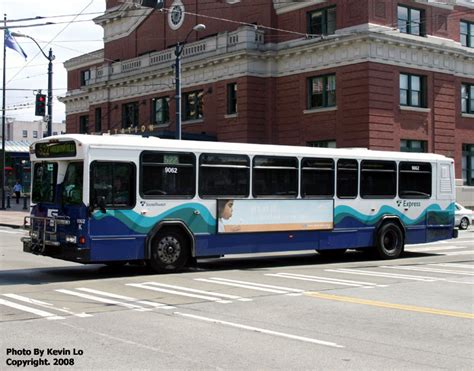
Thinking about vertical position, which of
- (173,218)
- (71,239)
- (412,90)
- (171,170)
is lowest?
(71,239)

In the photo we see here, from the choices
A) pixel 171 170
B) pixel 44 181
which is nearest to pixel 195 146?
pixel 171 170

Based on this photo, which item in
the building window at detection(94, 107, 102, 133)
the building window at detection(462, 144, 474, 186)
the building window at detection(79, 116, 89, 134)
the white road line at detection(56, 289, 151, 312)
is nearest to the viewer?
the white road line at detection(56, 289, 151, 312)

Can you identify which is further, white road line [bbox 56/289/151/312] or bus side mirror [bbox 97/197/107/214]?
bus side mirror [bbox 97/197/107/214]

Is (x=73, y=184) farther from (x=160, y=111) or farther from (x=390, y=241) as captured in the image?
(x=160, y=111)

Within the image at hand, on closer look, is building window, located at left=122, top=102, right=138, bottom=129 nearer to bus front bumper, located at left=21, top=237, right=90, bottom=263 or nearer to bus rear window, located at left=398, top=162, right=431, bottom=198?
bus rear window, located at left=398, top=162, right=431, bottom=198

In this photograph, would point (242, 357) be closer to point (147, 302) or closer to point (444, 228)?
point (147, 302)

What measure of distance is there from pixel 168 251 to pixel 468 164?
31.5 meters

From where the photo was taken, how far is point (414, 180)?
64.2ft

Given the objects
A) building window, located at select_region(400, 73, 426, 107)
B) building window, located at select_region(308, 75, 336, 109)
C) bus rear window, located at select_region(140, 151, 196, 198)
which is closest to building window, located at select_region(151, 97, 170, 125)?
building window, located at select_region(308, 75, 336, 109)

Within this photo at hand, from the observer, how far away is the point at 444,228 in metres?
20.2

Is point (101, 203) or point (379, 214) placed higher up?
point (101, 203)

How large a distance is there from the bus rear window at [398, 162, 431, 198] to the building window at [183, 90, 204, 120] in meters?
26.7

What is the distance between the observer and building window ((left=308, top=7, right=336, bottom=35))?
38844 mm

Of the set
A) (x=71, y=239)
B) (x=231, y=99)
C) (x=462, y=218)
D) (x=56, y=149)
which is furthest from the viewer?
(x=231, y=99)
